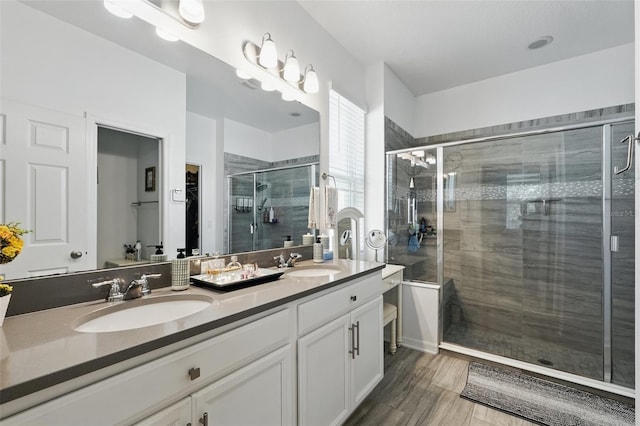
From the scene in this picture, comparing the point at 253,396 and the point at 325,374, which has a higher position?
the point at 253,396

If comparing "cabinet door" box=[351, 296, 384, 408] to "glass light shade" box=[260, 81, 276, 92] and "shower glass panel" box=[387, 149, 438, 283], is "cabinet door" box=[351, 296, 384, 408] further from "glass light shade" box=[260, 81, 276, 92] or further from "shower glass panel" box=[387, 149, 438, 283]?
"glass light shade" box=[260, 81, 276, 92]

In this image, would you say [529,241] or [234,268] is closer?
[234,268]

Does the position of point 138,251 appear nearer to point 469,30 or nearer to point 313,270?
point 313,270

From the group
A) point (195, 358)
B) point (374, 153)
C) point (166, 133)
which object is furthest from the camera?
point (374, 153)

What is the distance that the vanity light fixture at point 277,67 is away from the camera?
70.4 inches

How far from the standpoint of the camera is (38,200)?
3.21 ft

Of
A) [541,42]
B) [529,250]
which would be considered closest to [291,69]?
[541,42]

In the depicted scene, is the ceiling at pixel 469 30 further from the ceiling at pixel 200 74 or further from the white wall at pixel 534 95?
the ceiling at pixel 200 74

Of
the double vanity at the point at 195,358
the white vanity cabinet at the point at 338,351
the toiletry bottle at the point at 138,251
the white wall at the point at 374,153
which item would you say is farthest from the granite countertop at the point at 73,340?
the white wall at the point at 374,153

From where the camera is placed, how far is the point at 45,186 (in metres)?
0.99

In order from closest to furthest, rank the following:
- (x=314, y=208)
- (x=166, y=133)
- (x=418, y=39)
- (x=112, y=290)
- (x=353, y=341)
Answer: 1. (x=112, y=290)
2. (x=166, y=133)
3. (x=353, y=341)
4. (x=314, y=208)
5. (x=418, y=39)

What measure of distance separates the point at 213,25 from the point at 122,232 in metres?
1.20

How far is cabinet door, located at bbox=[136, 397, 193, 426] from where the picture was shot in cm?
77

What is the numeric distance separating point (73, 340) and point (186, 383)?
0.32m
